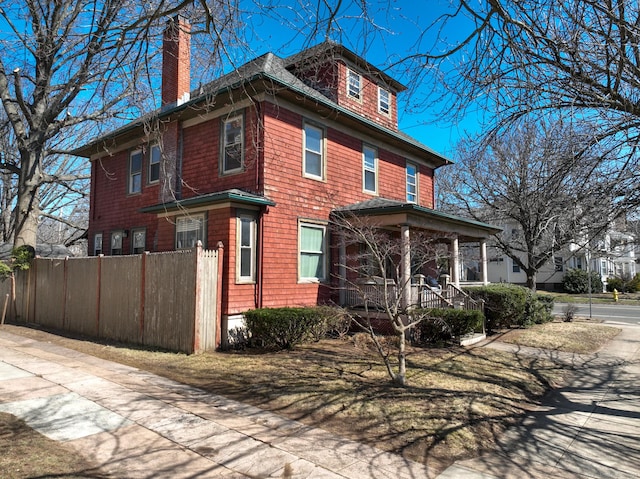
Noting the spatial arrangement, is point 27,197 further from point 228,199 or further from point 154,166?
point 228,199

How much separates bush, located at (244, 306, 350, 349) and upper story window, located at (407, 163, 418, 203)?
320 inches

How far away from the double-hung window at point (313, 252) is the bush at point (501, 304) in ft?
15.7

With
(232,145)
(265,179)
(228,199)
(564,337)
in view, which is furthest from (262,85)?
(564,337)

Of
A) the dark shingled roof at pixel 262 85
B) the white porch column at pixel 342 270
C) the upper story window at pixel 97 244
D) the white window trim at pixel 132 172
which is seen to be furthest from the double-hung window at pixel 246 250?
the upper story window at pixel 97 244

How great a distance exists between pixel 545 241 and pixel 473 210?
13.2 ft

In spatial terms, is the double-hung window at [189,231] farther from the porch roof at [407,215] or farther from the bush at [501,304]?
the bush at [501,304]

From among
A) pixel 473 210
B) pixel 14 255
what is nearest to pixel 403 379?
pixel 14 255

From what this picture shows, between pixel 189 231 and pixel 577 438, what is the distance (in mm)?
9904

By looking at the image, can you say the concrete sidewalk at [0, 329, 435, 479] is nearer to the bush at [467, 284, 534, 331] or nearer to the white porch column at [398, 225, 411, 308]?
the white porch column at [398, 225, 411, 308]

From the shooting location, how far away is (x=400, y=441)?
484cm

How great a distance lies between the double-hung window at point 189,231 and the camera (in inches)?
453

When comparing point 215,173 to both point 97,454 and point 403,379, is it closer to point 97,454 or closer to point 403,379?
point 403,379

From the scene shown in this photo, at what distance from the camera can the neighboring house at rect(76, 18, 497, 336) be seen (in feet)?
36.1

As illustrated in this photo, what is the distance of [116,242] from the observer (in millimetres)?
16266
